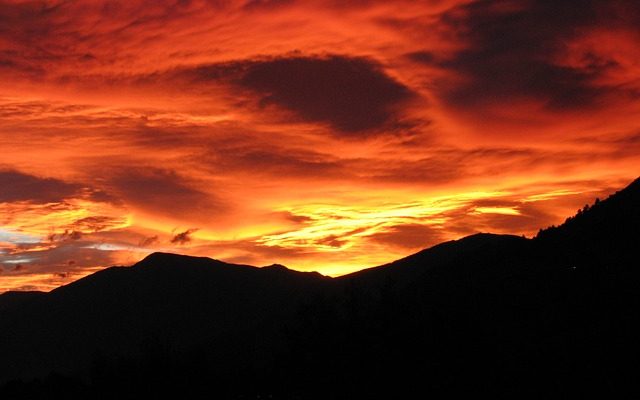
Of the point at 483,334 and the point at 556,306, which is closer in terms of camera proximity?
the point at 483,334

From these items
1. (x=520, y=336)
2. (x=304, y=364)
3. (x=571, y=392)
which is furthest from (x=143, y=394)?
(x=571, y=392)

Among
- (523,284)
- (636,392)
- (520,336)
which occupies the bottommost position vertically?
(636,392)

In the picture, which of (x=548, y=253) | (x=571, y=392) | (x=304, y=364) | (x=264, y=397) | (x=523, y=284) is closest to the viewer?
(x=571, y=392)

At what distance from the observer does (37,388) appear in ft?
541

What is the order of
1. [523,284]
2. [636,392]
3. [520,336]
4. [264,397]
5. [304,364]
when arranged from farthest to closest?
[523,284] → [264,397] → [304,364] → [520,336] → [636,392]

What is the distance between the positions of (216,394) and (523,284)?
60489 millimetres

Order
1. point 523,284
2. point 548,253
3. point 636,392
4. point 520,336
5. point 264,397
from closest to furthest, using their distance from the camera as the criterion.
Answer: point 636,392
point 520,336
point 264,397
point 523,284
point 548,253

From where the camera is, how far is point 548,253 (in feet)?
601

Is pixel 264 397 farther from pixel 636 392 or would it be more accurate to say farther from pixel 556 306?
pixel 636 392

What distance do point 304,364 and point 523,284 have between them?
174ft

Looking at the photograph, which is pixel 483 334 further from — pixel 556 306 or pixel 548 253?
pixel 548 253

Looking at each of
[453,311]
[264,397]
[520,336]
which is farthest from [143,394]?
[520,336]

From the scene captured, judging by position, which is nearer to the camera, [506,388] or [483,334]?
[506,388]

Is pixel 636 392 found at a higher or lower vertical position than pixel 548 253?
lower
